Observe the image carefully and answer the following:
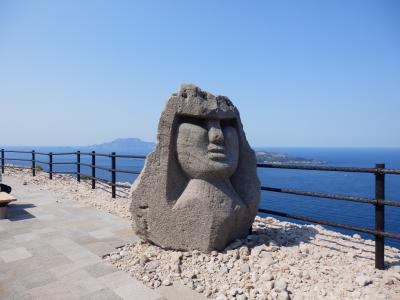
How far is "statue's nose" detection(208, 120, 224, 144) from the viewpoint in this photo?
3.98 metres

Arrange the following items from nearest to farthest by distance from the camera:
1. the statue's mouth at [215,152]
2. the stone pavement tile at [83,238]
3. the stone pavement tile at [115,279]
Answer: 1. the stone pavement tile at [115,279]
2. the statue's mouth at [215,152]
3. the stone pavement tile at [83,238]

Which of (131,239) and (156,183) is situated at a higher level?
(156,183)

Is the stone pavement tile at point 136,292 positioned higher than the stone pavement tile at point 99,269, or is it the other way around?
the stone pavement tile at point 99,269

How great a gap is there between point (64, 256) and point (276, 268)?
8.59ft

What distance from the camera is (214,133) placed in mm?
3992

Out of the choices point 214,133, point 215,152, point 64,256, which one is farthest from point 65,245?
point 214,133

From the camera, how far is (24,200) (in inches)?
299

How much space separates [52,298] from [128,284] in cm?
71

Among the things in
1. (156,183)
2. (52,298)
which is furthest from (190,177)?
(52,298)

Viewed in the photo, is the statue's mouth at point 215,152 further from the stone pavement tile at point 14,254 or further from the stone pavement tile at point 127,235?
the stone pavement tile at point 14,254

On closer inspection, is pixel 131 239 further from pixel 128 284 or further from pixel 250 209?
pixel 250 209

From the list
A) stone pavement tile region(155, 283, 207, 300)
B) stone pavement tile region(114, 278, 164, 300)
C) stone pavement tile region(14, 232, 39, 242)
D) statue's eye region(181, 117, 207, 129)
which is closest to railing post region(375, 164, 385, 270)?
stone pavement tile region(155, 283, 207, 300)

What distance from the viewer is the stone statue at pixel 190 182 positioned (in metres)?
3.88

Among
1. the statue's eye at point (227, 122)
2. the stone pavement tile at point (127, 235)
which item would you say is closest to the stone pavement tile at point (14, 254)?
the stone pavement tile at point (127, 235)
